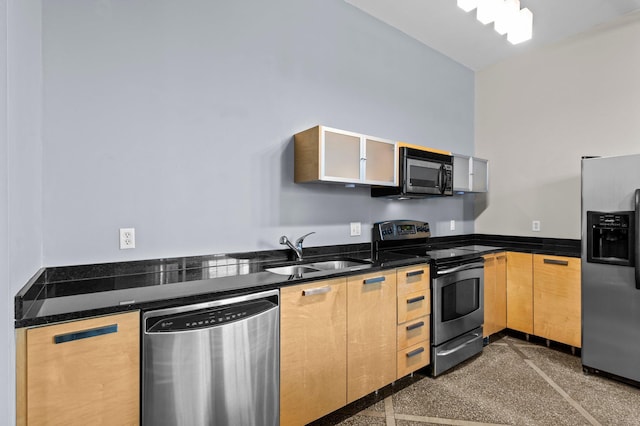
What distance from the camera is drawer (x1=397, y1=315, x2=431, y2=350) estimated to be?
2.30 metres

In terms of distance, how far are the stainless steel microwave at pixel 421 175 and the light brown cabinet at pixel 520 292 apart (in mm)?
1008

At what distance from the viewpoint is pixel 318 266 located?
2.38 meters

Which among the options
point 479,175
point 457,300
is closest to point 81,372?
point 457,300

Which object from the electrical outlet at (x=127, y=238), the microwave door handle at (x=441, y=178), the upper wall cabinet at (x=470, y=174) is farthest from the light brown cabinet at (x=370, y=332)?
the upper wall cabinet at (x=470, y=174)

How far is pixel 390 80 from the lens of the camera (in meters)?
3.14

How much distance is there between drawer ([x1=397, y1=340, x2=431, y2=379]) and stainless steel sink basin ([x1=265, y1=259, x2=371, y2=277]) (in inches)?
27.0

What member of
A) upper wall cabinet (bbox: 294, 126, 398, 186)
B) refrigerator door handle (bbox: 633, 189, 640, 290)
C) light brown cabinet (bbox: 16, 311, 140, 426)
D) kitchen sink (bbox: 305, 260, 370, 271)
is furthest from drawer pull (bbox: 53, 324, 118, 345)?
refrigerator door handle (bbox: 633, 189, 640, 290)

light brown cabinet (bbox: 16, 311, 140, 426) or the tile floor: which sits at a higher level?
light brown cabinet (bbox: 16, 311, 140, 426)

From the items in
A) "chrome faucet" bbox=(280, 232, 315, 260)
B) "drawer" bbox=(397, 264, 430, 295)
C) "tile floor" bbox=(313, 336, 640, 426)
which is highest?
"chrome faucet" bbox=(280, 232, 315, 260)

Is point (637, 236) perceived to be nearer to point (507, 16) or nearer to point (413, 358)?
point (413, 358)

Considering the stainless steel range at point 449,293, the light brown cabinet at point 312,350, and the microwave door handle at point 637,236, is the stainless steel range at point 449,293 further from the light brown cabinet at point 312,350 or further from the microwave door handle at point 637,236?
the microwave door handle at point 637,236

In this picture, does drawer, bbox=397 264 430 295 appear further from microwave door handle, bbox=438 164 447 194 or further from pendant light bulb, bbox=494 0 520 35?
pendant light bulb, bbox=494 0 520 35

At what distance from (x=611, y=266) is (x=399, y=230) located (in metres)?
1.58

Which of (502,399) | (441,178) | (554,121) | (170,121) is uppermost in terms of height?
(554,121)
